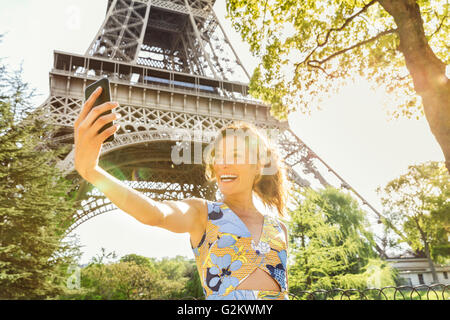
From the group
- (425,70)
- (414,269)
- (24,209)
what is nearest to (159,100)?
(24,209)

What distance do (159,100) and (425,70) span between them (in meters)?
14.7

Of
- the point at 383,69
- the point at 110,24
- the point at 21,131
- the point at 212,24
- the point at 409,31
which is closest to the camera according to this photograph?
the point at 409,31

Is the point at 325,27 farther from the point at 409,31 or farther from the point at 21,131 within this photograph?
the point at 21,131

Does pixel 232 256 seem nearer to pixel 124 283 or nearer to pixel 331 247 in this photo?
pixel 331 247

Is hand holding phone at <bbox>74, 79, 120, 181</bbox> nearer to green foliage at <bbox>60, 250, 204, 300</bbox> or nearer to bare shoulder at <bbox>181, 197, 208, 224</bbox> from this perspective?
bare shoulder at <bbox>181, 197, 208, 224</bbox>

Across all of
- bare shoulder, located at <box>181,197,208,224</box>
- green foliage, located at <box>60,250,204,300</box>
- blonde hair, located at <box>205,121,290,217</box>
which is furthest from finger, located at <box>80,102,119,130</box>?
green foliage, located at <box>60,250,204,300</box>

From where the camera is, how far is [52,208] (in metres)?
9.74

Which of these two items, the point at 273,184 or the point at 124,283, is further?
the point at 124,283

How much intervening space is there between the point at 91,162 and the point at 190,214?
48 centimetres

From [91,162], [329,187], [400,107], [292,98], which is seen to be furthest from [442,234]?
[91,162]

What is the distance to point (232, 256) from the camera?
1.35 metres

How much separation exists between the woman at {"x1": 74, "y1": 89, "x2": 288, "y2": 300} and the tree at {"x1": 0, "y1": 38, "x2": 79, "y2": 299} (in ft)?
24.8

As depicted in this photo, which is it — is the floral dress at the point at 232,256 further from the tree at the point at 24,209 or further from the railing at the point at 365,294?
the tree at the point at 24,209

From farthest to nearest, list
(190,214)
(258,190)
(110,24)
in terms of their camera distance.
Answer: (110,24)
(258,190)
(190,214)
